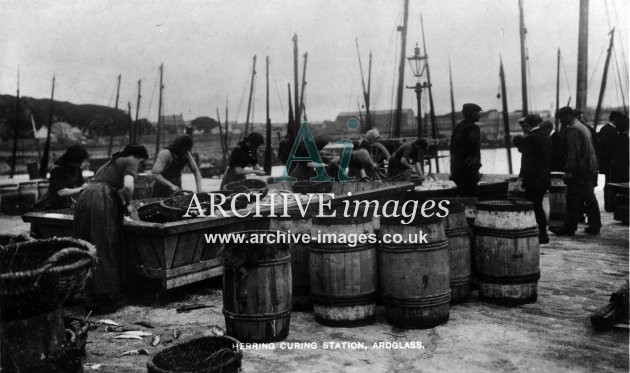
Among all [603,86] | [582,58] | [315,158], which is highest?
[603,86]

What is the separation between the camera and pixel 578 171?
7.88 m

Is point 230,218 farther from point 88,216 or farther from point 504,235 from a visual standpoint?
point 504,235

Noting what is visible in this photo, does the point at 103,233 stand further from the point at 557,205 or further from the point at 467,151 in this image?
the point at 557,205

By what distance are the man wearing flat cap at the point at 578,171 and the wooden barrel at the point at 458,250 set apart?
4.08 meters

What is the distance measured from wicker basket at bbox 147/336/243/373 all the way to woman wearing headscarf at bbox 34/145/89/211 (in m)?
3.45

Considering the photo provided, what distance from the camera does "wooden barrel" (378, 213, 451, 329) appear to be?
4.07 metres

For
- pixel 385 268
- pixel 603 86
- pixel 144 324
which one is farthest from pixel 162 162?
pixel 603 86

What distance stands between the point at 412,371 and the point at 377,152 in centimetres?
1070

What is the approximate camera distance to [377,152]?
13.8 metres

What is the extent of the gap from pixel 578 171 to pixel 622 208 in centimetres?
155

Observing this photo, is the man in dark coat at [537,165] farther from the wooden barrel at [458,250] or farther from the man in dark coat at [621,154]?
the man in dark coat at [621,154]

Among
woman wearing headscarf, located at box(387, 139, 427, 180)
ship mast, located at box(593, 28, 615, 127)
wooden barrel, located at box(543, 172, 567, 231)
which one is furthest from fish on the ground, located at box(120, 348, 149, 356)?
ship mast, located at box(593, 28, 615, 127)

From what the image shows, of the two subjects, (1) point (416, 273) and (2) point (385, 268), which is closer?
(1) point (416, 273)

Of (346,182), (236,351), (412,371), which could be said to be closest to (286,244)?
(236,351)
